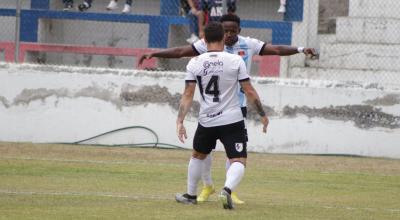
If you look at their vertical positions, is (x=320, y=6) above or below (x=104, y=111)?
above

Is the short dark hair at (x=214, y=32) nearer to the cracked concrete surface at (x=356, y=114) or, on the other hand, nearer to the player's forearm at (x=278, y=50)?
the player's forearm at (x=278, y=50)

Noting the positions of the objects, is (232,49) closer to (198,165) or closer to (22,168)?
(198,165)

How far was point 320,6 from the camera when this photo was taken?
918 inches

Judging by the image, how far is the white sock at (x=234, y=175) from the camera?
34.0 ft

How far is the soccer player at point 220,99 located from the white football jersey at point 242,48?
3.37ft

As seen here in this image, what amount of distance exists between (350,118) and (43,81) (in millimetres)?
5473

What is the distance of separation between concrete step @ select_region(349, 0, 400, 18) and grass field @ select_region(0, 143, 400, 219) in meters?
5.18

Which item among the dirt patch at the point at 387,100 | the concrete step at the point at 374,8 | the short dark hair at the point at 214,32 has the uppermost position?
the concrete step at the point at 374,8

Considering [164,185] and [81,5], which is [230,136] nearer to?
[164,185]

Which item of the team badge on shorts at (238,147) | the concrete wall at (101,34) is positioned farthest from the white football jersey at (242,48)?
the concrete wall at (101,34)

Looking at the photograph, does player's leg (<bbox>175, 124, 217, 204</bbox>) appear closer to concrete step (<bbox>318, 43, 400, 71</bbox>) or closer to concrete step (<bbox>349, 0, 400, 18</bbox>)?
concrete step (<bbox>318, 43, 400, 71</bbox>)

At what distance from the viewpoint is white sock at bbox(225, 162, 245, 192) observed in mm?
10359

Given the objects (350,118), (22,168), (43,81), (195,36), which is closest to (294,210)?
(22,168)

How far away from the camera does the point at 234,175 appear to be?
10.4 meters
